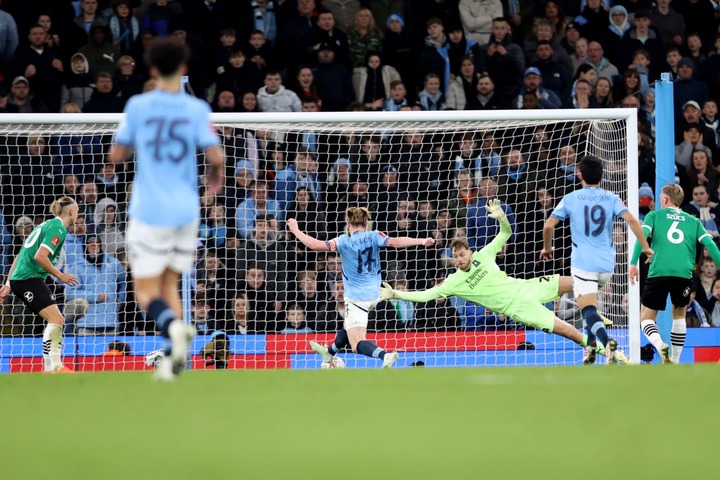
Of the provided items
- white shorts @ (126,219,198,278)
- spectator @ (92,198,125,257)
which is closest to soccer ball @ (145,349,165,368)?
spectator @ (92,198,125,257)

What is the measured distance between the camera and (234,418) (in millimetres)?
5582

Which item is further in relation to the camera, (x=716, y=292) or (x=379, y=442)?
(x=716, y=292)

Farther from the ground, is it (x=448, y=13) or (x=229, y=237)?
(x=448, y=13)

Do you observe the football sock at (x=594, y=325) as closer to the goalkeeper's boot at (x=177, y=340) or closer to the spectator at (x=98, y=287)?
the goalkeeper's boot at (x=177, y=340)

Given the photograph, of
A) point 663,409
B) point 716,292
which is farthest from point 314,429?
point 716,292

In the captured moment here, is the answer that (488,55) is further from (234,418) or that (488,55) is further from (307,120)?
(234,418)

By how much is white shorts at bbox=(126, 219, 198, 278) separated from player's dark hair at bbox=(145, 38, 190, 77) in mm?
862

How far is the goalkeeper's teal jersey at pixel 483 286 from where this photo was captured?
1138 centimetres

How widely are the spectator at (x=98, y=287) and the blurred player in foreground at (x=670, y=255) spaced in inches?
219

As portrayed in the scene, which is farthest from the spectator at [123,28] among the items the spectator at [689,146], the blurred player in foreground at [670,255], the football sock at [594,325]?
the football sock at [594,325]

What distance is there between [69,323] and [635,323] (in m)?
6.14

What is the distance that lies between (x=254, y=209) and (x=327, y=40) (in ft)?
12.0

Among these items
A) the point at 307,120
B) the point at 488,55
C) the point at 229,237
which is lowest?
the point at 229,237

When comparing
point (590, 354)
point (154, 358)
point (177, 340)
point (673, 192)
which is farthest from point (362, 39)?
point (177, 340)
